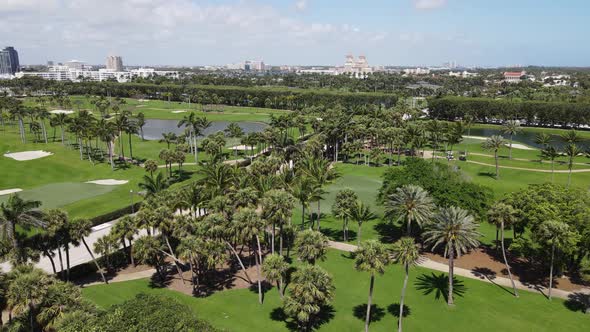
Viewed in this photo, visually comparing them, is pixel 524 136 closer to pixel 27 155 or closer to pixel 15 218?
pixel 27 155

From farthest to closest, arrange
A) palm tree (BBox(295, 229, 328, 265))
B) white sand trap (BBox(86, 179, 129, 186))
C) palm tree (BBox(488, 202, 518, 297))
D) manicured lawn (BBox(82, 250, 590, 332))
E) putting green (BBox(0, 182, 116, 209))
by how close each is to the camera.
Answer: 1. white sand trap (BBox(86, 179, 129, 186))
2. putting green (BBox(0, 182, 116, 209))
3. palm tree (BBox(488, 202, 518, 297))
4. manicured lawn (BBox(82, 250, 590, 332))
5. palm tree (BBox(295, 229, 328, 265))

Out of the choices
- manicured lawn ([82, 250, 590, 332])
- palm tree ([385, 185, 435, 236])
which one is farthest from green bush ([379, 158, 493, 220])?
manicured lawn ([82, 250, 590, 332])

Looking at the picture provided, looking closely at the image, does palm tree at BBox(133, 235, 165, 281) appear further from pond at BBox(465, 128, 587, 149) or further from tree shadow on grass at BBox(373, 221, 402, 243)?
pond at BBox(465, 128, 587, 149)

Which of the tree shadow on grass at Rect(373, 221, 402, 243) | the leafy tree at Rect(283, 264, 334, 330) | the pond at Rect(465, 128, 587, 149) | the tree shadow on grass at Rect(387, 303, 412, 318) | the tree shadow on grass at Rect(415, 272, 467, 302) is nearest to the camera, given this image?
the leafy tree at Rect(283, 264, 334, 330)

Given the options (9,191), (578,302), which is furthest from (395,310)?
(9,191)

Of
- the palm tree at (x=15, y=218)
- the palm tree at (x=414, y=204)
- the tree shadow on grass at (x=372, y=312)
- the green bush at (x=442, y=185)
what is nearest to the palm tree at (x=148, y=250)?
the palm tree at (x=15, y=218)

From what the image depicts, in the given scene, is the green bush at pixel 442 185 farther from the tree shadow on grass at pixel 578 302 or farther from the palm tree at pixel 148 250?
the palm tree at pixel 148 250
